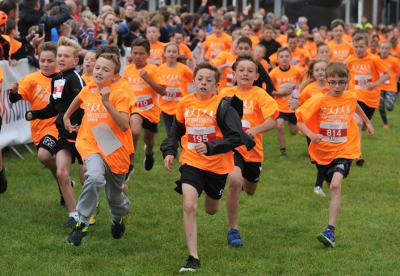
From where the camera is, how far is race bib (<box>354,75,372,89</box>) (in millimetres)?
13375

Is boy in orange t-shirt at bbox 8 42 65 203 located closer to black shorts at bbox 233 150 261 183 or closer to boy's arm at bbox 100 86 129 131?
boy's arm at bbox 100 86 129 131

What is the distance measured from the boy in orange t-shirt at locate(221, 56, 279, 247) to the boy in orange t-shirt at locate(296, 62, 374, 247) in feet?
1.21

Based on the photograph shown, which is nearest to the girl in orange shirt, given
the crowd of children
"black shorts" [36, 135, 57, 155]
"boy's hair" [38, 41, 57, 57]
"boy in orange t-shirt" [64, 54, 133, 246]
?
the crowd of children

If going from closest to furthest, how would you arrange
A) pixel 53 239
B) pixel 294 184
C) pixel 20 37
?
pixel 53 239 → pixel 294 184 → pixel 20 37

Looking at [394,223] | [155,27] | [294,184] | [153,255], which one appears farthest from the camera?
[155,27]

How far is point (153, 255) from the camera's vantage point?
23.9 feet

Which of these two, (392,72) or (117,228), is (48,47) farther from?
(392,72)

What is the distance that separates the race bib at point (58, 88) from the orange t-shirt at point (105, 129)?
37.1 inches

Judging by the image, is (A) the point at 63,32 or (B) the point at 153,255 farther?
(A) the point at 63,32

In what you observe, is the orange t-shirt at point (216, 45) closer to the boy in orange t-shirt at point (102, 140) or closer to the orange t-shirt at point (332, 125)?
the orange t-shirt at point (332, 125)

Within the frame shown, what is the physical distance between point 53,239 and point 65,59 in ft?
6.09

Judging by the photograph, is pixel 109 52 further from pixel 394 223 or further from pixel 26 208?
pixel 394 223

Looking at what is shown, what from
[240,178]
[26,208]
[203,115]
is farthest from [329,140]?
[26,208]

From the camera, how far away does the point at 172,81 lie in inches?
496
